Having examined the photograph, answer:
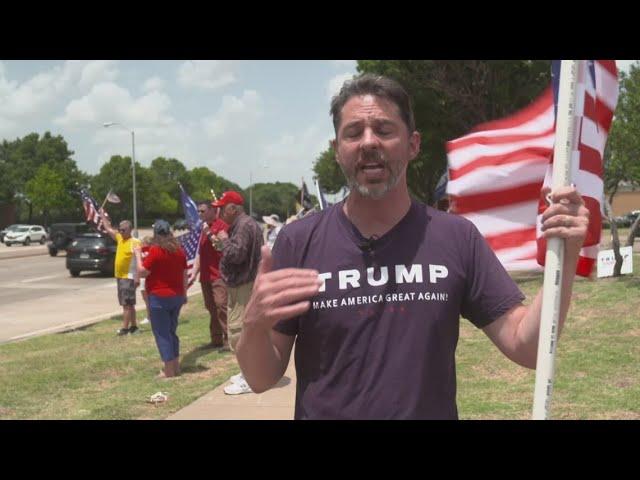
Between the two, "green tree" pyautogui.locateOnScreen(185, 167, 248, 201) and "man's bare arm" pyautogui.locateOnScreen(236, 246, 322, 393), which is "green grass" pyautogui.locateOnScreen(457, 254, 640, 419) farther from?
"green tree" pyautogui.locateOnScreen(185, 167, 248, 201)

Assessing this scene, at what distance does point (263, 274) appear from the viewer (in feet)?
6.42

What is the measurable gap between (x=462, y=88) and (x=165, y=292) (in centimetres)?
1448

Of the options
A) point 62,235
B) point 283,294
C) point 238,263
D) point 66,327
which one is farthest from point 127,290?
point 62,235

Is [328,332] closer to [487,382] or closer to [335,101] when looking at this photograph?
[335,101]

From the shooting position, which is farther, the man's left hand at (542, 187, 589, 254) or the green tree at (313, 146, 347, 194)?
the green tree at (313, 146, 347, 194)

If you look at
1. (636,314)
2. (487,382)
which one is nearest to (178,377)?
(487,382)

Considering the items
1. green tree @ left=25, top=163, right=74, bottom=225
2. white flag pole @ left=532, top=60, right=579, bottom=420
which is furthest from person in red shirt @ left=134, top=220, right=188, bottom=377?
green tree @ left=25, top=163, right=74, bottom=225

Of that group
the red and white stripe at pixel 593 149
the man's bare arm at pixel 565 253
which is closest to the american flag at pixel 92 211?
the red and white stripe at pixel 593 149

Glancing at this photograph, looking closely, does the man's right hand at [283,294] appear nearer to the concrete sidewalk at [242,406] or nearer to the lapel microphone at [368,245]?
the lapel microphone at [368,245]

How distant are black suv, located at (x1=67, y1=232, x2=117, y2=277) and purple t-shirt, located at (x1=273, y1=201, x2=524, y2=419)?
2222 centimetres

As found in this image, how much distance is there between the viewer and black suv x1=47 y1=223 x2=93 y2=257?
35.8m

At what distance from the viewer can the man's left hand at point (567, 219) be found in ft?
5.84

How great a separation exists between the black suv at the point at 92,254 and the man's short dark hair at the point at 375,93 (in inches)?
872
